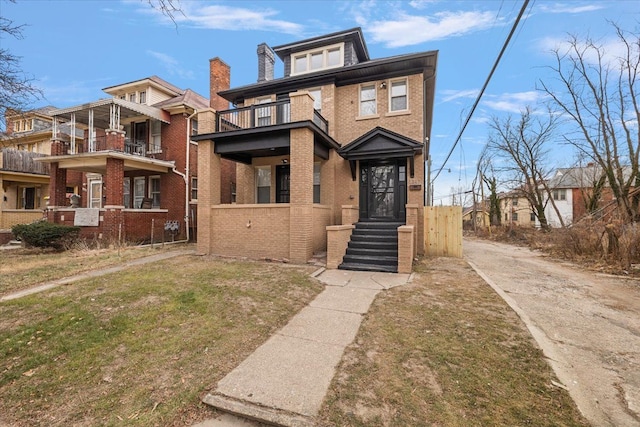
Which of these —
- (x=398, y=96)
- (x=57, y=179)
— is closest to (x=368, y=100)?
(x=398, y=96)

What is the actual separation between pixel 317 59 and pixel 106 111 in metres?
10.9

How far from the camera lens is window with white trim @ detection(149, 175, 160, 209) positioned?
1583cm

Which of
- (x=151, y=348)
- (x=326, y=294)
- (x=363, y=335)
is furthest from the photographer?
(x=326, y=294)

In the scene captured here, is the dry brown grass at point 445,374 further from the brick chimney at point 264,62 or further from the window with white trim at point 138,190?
the window with white trim at point 138,190

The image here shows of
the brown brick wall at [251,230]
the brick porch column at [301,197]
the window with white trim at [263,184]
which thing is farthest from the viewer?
the window with white trim at [263,184]

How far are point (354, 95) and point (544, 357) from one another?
10.4 meters

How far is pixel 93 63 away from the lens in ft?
22.9

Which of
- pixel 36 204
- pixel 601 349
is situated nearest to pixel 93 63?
pixel 601 349

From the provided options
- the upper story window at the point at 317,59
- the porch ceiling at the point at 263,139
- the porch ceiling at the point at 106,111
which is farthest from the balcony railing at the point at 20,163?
the upper story window at the point at 317,59

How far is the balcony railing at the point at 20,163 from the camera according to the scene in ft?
53.8

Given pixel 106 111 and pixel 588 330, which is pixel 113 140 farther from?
pixel 588 330

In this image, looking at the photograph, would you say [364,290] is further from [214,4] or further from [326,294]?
[214,4]

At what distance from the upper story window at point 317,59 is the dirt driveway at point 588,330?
1055 centimetres

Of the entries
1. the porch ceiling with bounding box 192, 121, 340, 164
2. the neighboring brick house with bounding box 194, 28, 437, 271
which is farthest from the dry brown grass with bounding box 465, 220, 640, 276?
the porch ceiling with bounding box 192, 121, 340, 164
